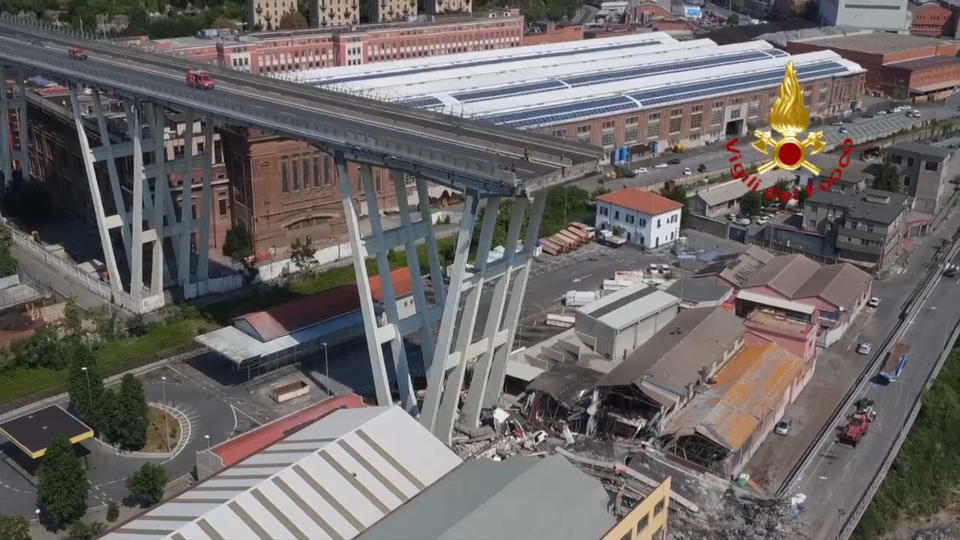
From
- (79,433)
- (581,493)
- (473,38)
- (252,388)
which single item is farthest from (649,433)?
(473,38)

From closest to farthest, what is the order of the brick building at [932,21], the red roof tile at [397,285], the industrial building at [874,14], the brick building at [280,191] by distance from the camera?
1. the red roof tile at [397,285]
2. the brick building at [280,191]
3. the industrial building at [874,14]
4. the brick building at [932,21]

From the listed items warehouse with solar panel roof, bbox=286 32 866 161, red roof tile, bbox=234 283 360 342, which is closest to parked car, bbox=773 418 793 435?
red roof tile, bbox=234 283 360 342

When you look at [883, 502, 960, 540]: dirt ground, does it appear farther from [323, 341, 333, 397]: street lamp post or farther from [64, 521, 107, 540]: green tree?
[64, 521, 107, 540]: green tree

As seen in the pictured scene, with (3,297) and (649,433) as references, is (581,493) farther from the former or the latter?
(3,297)

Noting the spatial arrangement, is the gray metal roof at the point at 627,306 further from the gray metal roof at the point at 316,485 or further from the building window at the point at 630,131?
the building window at the point at 630,131

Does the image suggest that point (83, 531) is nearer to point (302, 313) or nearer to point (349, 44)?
point (302, 313)

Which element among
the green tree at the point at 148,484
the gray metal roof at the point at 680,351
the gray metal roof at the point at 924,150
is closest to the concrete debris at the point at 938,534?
the gray metal roof at the point at 680,351
